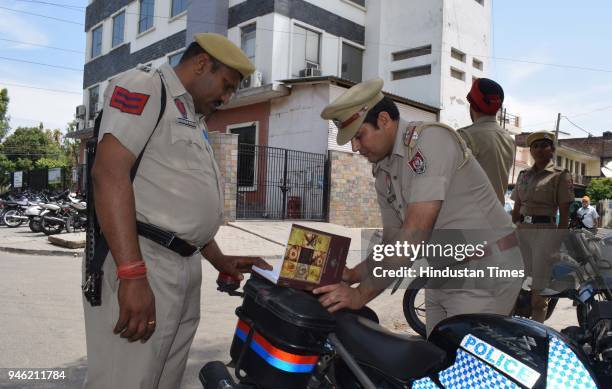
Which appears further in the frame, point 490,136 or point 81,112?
point 81,112

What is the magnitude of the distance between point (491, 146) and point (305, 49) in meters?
14.8

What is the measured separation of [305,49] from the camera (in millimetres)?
17297

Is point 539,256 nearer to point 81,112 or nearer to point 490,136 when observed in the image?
point 490,136

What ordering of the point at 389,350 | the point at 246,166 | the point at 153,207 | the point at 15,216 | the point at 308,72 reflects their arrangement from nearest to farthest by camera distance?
1. the point at 389,350
2. the point at 153,207
3. the point at 15,216
4. the point at 246,166
5. the point at 308,72

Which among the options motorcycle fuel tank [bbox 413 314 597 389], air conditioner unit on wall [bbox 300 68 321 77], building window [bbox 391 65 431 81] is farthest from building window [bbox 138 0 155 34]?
motorcycle fuel tank [bbox 413 314 597 389]

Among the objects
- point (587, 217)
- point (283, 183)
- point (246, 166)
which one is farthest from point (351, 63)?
point (587, 217)

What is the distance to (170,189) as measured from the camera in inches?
75.5

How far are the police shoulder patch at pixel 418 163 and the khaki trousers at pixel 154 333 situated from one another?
99 cm

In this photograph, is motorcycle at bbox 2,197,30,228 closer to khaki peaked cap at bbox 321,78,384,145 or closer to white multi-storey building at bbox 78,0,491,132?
white multi-storey building at bbox 78,0,491,132

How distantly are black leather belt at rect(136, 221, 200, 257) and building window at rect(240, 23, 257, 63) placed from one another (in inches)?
620

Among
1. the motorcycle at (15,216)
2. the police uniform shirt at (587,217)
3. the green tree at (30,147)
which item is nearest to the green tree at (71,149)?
the green tree at (30,147)

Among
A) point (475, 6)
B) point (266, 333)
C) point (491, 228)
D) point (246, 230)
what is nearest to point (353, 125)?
point (491, 228)

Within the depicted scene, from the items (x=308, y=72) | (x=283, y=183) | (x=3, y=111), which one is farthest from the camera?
(x=3, y=111)

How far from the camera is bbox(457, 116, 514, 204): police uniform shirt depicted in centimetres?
326
